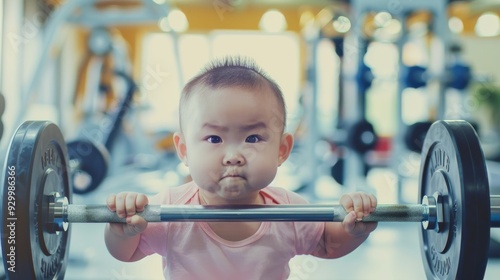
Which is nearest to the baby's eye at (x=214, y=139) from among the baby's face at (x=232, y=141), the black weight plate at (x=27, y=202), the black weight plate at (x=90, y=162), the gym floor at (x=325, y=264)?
the baby's face at (x=232, y=141)

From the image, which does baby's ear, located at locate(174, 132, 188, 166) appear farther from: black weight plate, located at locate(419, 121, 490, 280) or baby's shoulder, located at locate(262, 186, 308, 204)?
black weight plate, located at locate(419, 121, 490, 280)

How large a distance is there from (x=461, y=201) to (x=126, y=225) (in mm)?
433

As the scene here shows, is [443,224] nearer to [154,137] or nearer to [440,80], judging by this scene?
[440,80]

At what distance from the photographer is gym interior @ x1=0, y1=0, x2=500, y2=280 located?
0.87m

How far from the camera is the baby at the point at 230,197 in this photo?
707 millimetres

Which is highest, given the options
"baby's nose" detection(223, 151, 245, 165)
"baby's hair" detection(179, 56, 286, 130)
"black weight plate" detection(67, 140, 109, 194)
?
"black weight plate" detection(67, 140, 109, 194)

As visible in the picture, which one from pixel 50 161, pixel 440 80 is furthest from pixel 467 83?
pixel 50 161

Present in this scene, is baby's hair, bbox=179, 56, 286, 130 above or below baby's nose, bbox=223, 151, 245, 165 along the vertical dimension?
above

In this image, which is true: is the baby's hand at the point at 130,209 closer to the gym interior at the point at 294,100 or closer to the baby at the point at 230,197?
the baby at the point at 230,197

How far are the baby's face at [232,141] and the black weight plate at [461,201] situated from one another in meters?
0.24

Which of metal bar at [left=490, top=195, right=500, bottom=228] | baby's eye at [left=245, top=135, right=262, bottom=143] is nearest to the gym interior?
metal bar at [left=490, top=195, right=500, bottom=228]

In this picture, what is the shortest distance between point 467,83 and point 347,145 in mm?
810

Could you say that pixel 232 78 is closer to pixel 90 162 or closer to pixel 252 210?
pixel 252 210

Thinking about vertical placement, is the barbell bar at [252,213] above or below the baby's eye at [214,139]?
below
